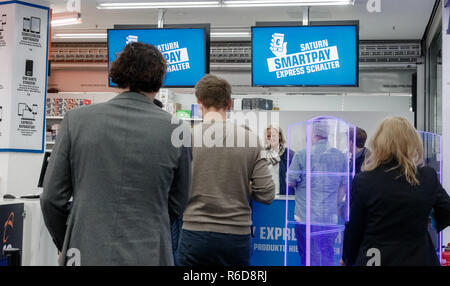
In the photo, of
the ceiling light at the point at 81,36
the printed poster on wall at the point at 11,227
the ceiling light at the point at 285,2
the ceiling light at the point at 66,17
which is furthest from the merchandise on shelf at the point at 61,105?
the printed poster on wall at the point at 11,227

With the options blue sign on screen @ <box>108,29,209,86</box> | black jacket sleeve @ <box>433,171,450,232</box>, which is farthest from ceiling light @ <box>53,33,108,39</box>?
black jacket sleeve @ <box>433,171,450,232</box>

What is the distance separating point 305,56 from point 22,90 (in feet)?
10.4

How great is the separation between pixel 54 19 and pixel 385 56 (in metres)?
6.06

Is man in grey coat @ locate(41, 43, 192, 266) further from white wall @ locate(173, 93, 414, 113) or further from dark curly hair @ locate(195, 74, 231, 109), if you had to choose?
white wall @ locate(173, 93, 414, 113)

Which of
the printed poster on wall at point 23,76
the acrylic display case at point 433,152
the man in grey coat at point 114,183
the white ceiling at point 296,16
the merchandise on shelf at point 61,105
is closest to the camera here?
the man in grey coat at point 114,183

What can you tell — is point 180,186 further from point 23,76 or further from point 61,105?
point 61,105

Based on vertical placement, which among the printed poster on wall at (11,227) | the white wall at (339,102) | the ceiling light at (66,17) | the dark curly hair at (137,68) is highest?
the ceiling light at (66,17)

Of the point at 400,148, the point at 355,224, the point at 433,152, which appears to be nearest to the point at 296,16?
the point at 433,152

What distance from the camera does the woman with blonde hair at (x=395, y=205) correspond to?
223cm

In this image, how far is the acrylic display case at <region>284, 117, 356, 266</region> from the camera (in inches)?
160

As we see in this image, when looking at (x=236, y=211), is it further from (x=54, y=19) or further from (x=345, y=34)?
(x=54, y=19)

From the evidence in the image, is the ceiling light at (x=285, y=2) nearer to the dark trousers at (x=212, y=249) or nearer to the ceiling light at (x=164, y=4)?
the ceiling light at (x=164, y=4)

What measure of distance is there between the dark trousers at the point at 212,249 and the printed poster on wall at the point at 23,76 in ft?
12.0
